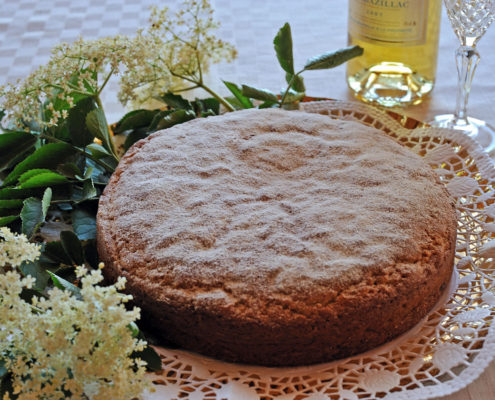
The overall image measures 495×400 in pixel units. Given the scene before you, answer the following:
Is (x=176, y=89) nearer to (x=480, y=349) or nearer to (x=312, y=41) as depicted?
(x=312, y=41)

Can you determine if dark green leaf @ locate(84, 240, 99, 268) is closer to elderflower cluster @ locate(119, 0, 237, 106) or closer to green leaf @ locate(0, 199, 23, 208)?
green leaf @ locate(0, 199, 23, 208)

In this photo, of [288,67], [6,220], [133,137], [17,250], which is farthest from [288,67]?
[17,250]

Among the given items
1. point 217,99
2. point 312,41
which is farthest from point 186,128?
point 312,41

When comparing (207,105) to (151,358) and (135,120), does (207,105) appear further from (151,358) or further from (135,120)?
(151,358)

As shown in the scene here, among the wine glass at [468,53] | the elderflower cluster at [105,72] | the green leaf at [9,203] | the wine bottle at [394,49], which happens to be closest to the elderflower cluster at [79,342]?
the green leaf at [9,203]

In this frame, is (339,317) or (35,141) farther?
(35,141)

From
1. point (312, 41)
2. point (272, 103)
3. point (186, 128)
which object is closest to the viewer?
point (186, 128)

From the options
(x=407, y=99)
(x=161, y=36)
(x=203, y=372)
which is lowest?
(x=203, y=372)

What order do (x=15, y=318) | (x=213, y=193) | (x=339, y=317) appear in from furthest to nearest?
(x=213, y=193) < (x=339, y=317) < (x=15, y=318)
